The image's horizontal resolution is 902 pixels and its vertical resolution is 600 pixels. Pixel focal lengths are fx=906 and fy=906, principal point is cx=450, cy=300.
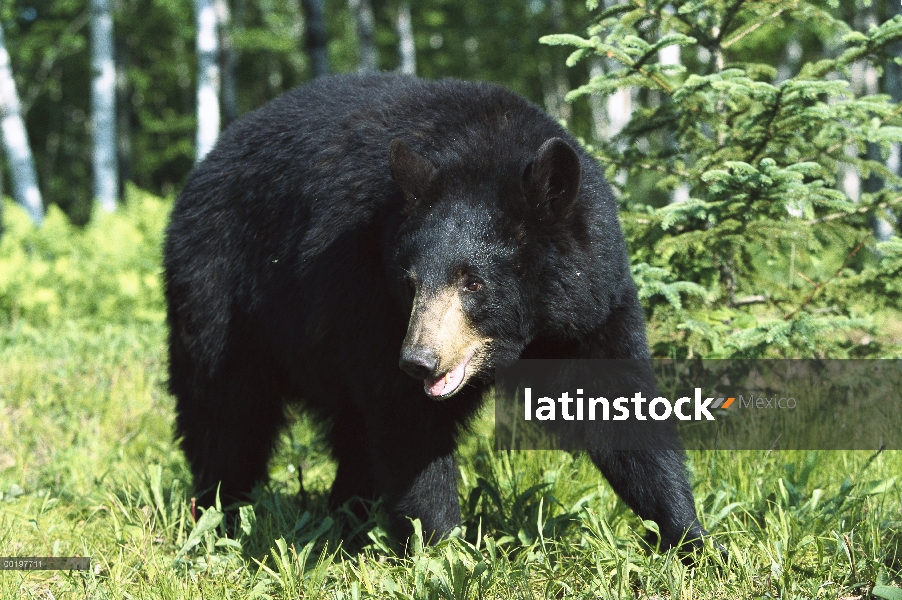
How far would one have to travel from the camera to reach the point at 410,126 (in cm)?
366

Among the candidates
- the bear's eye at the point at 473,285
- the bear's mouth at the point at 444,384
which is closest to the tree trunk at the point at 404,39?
the bear's eye at the point at 473,285

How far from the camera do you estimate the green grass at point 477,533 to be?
313 centimetres

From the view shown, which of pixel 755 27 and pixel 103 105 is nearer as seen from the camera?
pixel 755 27

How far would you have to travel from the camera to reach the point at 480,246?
3.13m

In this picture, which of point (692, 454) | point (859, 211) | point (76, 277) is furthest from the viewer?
point (76, 277)

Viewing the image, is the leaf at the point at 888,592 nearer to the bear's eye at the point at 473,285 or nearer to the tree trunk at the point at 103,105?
the bear's eye at the point at 473,285

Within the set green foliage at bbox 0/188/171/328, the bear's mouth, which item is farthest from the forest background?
A: green foliage at bbox 0/188/171/328

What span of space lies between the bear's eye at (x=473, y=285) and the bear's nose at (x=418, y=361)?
0.32 metres

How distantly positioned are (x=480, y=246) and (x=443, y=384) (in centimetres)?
49

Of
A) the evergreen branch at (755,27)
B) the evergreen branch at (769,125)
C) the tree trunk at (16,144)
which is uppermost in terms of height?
the tree trunk at (16,144)

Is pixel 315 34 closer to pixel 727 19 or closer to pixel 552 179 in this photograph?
pixel 727 19

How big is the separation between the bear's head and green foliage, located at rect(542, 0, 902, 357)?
138 cm

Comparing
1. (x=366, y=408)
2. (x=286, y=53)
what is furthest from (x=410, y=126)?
(x=286, y=53)

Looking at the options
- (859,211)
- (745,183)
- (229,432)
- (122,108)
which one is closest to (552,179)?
(745,183)
